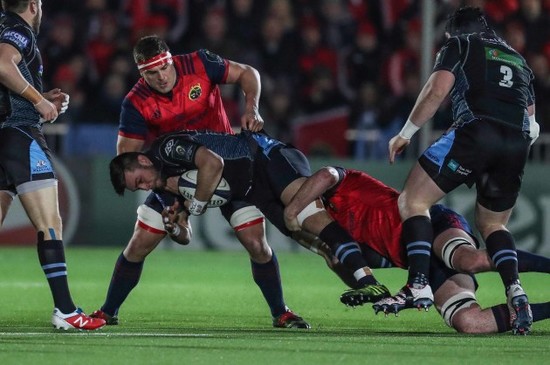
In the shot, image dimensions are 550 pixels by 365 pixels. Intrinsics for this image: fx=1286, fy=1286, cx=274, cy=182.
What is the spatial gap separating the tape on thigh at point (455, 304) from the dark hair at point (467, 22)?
1807 mm

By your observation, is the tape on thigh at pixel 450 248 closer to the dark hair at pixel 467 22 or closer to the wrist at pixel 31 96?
the dark hair at pixel 467 22

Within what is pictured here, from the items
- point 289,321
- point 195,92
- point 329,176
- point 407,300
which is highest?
point 195,92

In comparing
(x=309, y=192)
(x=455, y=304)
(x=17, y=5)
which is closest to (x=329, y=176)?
(x=309, y=192)

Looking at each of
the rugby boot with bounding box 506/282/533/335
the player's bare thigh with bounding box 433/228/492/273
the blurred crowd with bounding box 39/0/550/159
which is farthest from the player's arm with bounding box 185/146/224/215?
the blurred crowd with bounding box 39/0/550/159

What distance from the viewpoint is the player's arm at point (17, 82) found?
26.4ft

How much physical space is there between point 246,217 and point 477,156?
5.30 ft

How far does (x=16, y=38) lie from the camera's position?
820cm

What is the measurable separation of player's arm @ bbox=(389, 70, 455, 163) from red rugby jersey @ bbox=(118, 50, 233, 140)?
143 centimetres

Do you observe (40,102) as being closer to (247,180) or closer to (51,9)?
(247,180)

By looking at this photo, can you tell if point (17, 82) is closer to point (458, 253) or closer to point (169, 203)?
point (169, 203)

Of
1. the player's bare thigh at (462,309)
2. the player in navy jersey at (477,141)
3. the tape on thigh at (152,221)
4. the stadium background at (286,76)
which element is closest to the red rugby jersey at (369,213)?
the player in navy jersey at (477,141)

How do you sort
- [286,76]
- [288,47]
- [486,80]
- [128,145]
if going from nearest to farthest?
1. [486,80]
2. [128,145]
3. [286,76]
4. [288,47]

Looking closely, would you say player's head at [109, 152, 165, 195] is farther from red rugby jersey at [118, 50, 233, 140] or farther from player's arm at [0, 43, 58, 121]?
red rugby jersey at [118, 50, 233, 140]

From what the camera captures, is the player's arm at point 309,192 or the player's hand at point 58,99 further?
the player's hand at point 58,99
